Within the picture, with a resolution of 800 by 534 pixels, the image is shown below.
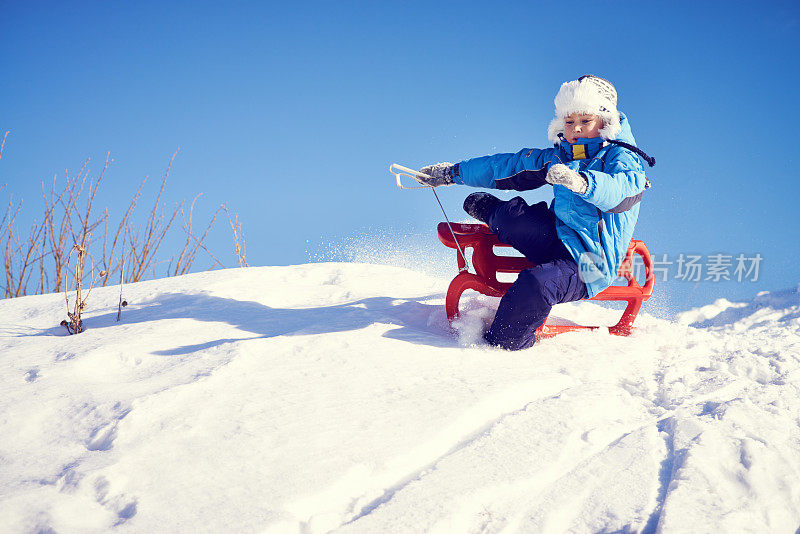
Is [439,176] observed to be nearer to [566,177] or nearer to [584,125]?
[584,125]

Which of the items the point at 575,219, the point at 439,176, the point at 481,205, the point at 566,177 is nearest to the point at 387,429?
the point at 566,177

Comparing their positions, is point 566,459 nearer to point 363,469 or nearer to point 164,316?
point 363,469

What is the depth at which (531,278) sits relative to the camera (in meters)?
2.25

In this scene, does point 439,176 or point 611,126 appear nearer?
point 611,126

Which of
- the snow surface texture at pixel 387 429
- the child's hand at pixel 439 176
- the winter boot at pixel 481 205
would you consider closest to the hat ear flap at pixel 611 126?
the winter boot at pixel 481 205

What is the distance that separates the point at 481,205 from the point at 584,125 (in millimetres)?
597

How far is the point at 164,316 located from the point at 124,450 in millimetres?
1384

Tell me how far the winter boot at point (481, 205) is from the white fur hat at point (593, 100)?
509 mm

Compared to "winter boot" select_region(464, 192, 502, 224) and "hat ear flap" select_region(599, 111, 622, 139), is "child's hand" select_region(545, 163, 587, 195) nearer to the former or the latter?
"hat ear flap" select_region(599, 111, 622, 139)

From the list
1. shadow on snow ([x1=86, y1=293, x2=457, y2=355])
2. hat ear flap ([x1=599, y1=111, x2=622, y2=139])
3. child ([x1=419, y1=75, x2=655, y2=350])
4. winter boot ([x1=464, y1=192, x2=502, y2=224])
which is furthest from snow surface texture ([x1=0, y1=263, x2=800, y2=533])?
hat ear flap ([x1=599, y1=111, x2=622, y2=139])

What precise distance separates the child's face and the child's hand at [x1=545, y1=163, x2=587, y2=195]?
49 cm

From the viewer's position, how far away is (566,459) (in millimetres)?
1511

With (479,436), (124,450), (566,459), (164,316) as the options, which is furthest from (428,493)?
(164,316)

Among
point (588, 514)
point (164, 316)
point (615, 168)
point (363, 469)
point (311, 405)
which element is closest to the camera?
point (588, 514)
